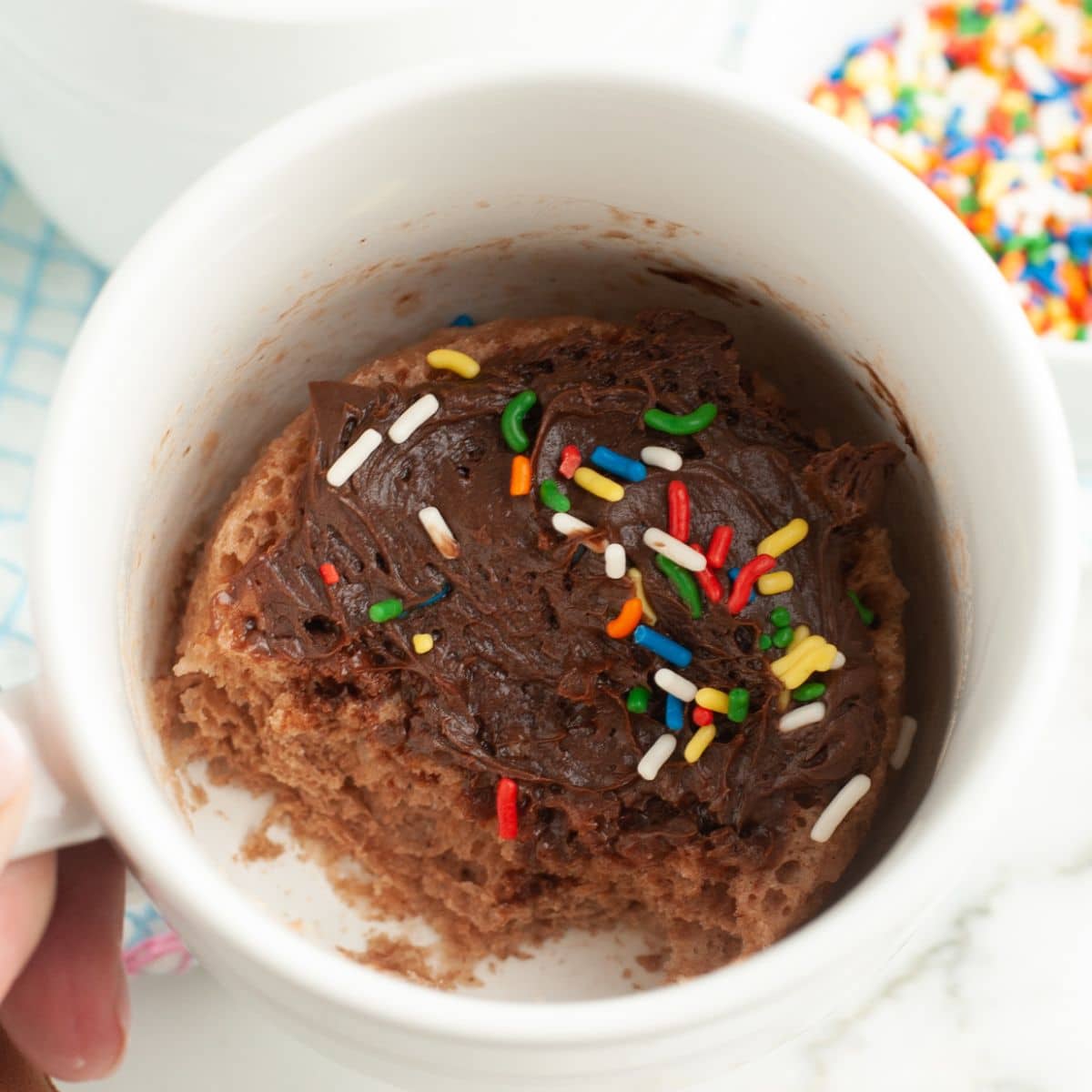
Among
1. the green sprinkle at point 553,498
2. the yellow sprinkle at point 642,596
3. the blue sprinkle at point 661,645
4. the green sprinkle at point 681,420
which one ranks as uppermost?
the green sprinkle at point 681,420

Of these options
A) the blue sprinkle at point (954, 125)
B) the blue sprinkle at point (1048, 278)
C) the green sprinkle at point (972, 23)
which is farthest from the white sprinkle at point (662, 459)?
the green sprinkle at point (972, 23)

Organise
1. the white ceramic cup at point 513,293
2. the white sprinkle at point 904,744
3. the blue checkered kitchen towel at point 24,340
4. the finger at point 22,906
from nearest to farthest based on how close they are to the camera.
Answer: the white ceramic cup at point 513,293, the finger at point 22,906, the white sprinkle at point 904,744, the blue checkered kitchen towel at point 24,340

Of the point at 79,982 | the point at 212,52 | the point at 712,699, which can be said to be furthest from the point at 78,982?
the point at 212,52

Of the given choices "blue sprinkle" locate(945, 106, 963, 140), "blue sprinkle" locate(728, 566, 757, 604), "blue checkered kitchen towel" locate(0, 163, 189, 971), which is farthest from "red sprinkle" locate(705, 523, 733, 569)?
"blue sprinkle" locate(945, 106, 963, 140)

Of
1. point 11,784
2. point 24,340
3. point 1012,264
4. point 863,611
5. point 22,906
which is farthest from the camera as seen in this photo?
point 1012,264

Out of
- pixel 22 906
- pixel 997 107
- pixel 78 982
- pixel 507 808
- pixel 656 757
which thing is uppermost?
pixel 997 107

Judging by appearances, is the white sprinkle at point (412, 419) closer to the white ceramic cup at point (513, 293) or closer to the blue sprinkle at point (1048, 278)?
the white ceramic cup at point (513, 293)

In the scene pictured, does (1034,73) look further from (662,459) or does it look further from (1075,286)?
(662,459)

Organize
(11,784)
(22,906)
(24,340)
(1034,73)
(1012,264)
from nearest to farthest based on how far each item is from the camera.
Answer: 1. (11,784)
2. (22,906)
3. (24,340)
4. (1012,264)
5. (1034,73)
